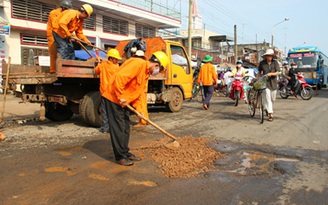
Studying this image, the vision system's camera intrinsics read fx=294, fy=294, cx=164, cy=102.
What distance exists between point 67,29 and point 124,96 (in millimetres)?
3268

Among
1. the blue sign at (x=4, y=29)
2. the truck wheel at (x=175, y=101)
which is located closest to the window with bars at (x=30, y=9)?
the blue sign at (x=4, y=29)

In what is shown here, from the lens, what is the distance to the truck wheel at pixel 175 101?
9672mm

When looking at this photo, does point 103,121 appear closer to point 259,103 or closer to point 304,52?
point 259,103

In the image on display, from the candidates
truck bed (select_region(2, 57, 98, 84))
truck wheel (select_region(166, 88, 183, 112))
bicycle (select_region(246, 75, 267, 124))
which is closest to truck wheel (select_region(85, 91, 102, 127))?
truck bed (select_region(2, 57, 98, 84))

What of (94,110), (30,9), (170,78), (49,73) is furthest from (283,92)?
(30,9)

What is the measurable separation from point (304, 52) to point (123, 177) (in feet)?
76.7

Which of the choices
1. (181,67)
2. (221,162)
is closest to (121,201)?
(221,162)

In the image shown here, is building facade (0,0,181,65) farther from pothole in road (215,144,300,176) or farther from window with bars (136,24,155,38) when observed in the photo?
pothole in road (215,144,300,176)

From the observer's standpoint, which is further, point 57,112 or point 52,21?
point 57,112

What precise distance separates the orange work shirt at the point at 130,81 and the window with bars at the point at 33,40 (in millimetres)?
12876

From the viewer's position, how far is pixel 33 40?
15438 millimetres

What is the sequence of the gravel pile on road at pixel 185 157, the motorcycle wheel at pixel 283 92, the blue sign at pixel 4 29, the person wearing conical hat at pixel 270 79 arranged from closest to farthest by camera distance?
the gravel pile on road at pixel 185 157
the person wearing conical hat at pixel 270 79
the blue sign at pixel 4 29
the motorcycle wheel at pixel 283 92

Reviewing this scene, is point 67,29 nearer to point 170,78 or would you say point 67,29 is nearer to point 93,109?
point 93,109

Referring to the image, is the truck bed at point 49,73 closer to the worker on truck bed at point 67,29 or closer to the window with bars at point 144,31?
the worker on truck bed at point 67,29
